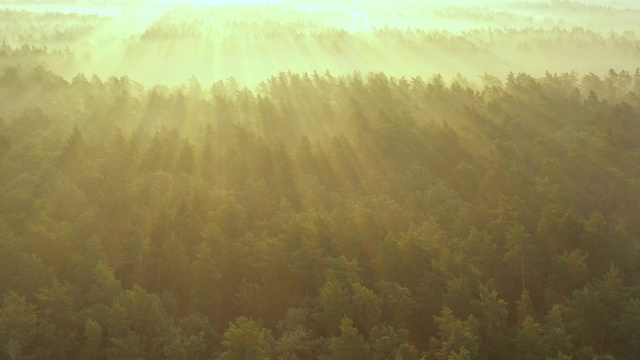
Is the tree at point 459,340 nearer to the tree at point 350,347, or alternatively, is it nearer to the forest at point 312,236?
the forest at point 312,236

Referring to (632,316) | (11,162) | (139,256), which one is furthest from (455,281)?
(11,162)

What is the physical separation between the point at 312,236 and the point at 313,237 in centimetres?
26

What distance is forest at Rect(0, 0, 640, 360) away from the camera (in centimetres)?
4472

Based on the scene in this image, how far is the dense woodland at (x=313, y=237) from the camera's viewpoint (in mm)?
44750

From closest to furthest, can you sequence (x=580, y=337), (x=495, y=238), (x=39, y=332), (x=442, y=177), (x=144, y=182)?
(x=39, y=332) < (x=580, y=337) < (x=495, y=238) < (x=144, y=182) < (x=442, y=177)

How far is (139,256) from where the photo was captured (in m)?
54.6

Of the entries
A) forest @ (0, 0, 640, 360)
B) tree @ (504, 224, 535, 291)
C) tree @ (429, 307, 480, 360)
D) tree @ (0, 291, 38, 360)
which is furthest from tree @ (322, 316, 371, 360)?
tree @ (0, 291, 38, 360)

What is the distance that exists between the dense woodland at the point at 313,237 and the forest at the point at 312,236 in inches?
8.8

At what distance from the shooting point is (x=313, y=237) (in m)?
55.6

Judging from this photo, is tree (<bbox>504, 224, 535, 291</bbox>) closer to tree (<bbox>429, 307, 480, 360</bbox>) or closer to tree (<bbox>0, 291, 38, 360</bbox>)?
tree (<bbox>429, 307, 480, 360</bbox>)

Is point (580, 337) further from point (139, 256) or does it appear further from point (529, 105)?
point (529, 105)

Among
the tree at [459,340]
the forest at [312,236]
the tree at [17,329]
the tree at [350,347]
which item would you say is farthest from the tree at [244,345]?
the tree at [17,329]

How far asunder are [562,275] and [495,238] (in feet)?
29.4

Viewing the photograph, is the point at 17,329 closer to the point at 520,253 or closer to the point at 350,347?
the point at 350,347
